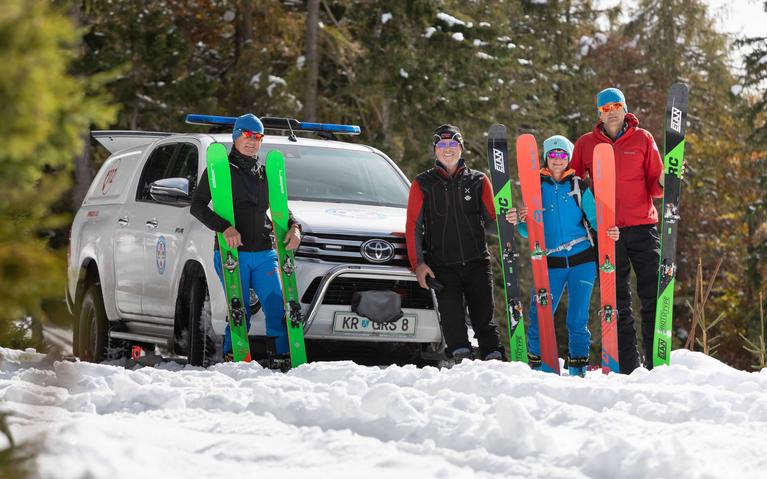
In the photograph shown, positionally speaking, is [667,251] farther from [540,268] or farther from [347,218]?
[347,218]

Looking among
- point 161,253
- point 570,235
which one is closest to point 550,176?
point 570,235

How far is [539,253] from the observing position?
8258 millimetres

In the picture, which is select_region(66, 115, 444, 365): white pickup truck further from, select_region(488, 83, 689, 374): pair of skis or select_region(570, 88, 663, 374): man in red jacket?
select_region(570, 88, 663, 374): man in red jacket

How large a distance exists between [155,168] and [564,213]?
3565 mm

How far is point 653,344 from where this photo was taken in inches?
330

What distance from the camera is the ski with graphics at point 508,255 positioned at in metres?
8.36

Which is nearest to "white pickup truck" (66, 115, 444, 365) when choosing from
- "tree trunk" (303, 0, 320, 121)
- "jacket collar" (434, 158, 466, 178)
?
"jacket collar" (434, 158, 466, 178)

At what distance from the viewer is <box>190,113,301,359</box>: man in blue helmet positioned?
7.75m

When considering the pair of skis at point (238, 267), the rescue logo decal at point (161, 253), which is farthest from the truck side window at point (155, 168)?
the pair of skis at point (238, 267)

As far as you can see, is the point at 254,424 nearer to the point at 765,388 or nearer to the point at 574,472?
the point at 574,472

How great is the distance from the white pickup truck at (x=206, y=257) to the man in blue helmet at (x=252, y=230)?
0.13 metres

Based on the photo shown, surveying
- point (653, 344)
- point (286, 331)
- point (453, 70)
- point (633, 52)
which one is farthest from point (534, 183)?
point (633, 52)

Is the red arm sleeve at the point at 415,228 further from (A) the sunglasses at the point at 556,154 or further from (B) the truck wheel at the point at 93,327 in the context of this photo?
(B) the truck wheel at the point at 93,327

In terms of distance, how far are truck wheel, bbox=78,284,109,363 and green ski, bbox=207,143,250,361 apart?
255 centimetres
